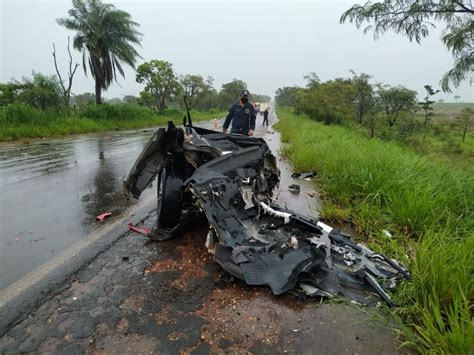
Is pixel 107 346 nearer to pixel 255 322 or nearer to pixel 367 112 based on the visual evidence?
pixel 255 322

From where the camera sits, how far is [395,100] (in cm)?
1827

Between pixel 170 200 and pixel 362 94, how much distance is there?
66.2 ft

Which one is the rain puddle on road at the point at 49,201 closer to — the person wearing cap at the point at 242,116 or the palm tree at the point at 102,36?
the person wearing cap at the point at 242,116

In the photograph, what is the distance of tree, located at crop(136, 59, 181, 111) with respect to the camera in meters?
33.7

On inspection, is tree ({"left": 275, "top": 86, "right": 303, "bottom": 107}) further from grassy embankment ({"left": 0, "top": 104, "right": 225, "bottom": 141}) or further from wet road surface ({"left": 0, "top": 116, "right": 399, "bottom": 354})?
wet road surface ({"left": 0, "top": 116, "right": 399, "bottom": 354})

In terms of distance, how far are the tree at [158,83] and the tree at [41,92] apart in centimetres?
1234

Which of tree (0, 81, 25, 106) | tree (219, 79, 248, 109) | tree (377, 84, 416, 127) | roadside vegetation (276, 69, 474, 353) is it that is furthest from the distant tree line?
tree (219, 79, 248, 109)

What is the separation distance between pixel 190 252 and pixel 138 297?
33.9 inches

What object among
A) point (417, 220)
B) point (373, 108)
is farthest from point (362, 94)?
point (417, 220)

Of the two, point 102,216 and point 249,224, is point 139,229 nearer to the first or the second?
point 102,216

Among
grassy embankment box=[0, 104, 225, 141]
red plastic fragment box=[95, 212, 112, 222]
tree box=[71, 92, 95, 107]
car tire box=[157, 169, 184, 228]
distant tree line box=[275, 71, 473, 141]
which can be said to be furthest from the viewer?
tree box=[71, 92, 95, 107]

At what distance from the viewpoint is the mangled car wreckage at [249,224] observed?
8.83 feet

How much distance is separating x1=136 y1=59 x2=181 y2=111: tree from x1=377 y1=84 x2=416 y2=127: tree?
904 inches

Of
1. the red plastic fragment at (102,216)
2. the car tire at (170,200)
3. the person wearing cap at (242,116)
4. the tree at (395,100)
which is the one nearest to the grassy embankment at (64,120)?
the person wearing cap at (242,116)
